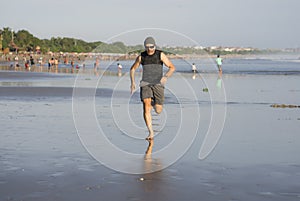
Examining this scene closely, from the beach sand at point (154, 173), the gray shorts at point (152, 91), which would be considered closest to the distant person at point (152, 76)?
the gray shorts at point (152, 91)

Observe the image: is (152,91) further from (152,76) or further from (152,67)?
(152,67)

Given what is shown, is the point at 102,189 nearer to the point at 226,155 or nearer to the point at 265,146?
the point at 226,155

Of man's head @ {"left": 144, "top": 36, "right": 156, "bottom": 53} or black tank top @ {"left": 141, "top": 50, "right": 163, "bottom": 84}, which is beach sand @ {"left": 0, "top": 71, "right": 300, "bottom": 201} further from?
man's head @ {"left": 144, "top": 36, "right": 156, "bottom": 53}

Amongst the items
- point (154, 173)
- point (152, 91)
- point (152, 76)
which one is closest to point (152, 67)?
point (152, 76)

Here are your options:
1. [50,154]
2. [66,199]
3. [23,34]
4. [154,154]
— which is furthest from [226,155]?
[23,34]

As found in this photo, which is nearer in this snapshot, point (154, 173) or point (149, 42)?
point (154, 173)

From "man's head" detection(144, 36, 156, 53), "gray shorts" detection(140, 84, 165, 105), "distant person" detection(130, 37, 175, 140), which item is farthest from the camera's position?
"gray shorts" detection(140, 84, 165, 105)

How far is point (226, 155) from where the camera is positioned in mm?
8547

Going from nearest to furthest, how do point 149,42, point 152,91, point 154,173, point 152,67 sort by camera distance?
point 154,173, point 149,42, point 152,67, point 152,91

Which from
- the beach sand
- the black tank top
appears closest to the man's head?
the black tank top

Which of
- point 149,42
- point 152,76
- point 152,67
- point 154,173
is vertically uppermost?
point 149,42

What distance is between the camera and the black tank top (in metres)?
9.97

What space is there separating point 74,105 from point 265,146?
903cm

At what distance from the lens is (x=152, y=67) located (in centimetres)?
1002
